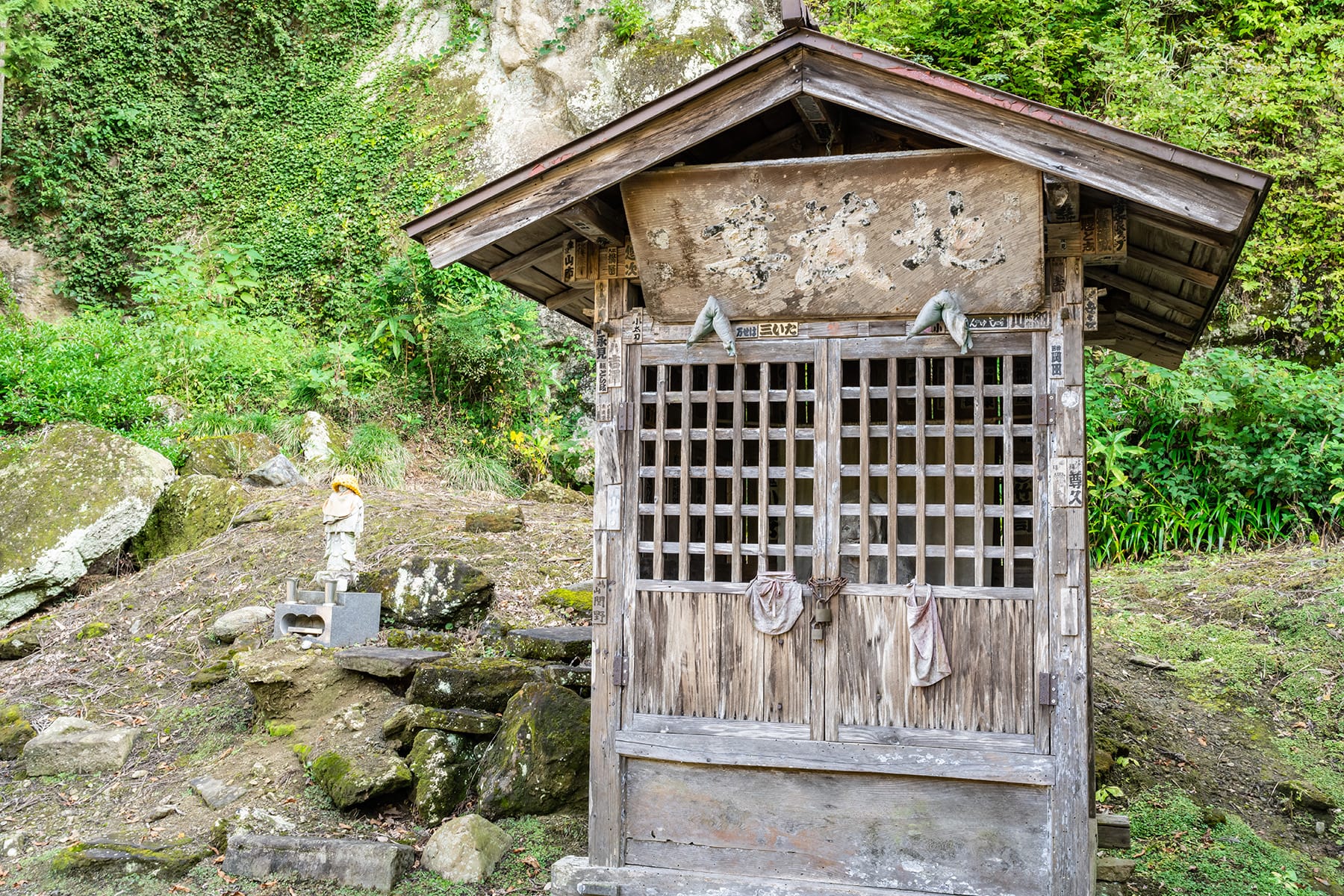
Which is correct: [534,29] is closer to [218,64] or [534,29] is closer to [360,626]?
[218,64]

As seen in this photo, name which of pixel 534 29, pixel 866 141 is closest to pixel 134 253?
pixel 534 29

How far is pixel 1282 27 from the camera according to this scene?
13.1 m

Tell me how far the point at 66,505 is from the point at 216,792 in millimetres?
6195

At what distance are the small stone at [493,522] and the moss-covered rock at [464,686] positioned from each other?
13.0 ft

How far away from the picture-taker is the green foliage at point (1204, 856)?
564cm

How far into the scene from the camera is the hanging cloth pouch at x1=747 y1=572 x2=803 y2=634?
510cm

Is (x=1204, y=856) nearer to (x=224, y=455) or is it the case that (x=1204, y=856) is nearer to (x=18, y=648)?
(x=18, y=648)

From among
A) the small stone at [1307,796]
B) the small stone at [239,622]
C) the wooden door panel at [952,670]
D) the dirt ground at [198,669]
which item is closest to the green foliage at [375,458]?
the dirt ground at [198,669]

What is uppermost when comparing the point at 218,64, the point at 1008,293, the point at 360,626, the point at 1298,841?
the point at 218,64

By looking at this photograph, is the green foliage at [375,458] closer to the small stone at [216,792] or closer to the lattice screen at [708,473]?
the small stone at [216,792]

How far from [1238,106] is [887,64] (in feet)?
35.5

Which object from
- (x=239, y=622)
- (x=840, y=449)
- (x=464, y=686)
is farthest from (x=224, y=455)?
(x=840, y=449)

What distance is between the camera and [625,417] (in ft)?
17.8

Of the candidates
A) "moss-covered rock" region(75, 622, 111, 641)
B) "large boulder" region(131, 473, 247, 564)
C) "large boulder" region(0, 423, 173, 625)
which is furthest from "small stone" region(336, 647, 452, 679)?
"large boulder" region(0, 423, 173, 625)
